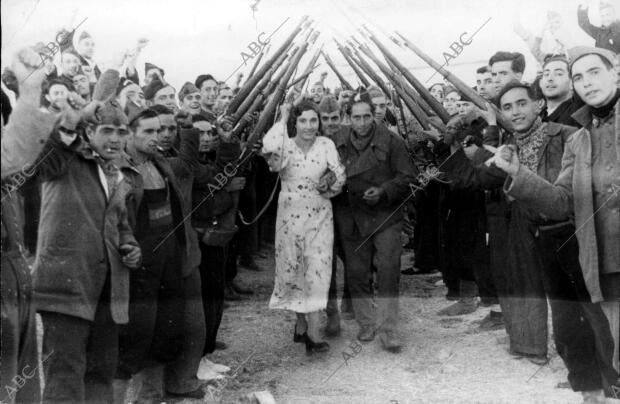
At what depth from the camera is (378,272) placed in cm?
542

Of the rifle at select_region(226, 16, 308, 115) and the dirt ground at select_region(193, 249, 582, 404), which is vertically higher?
the rifle at select_region(226, 16, 308, 115)

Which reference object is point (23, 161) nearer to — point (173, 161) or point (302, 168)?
point (173, 161)

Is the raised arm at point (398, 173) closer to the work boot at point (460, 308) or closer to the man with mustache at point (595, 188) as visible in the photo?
the work boot at point (460, 308)

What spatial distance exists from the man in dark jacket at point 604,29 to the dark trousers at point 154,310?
11.3 feet

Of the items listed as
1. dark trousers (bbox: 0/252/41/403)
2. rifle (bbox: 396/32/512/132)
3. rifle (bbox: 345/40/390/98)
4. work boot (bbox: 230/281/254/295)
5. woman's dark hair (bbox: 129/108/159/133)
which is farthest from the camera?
rifle (bbox: 345/40/390/98)

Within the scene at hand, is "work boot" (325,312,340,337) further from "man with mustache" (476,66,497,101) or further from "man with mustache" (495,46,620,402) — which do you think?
"man with mustache" (495,46,620,402)

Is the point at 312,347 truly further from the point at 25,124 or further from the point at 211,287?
the point at 25,124

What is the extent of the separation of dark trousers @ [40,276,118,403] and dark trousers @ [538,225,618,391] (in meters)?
2.49

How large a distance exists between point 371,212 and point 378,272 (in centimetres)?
47

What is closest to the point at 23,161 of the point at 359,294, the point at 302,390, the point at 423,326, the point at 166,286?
the point at 166,286

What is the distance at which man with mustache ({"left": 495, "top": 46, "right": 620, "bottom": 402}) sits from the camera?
3504 mm

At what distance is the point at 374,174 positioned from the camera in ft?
18.1

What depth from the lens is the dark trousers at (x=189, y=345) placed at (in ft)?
14.0

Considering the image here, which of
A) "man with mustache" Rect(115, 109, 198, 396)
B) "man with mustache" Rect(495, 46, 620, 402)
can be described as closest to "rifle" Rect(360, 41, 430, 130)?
"man with mustache" Rect(495, 46, 620, 402)
